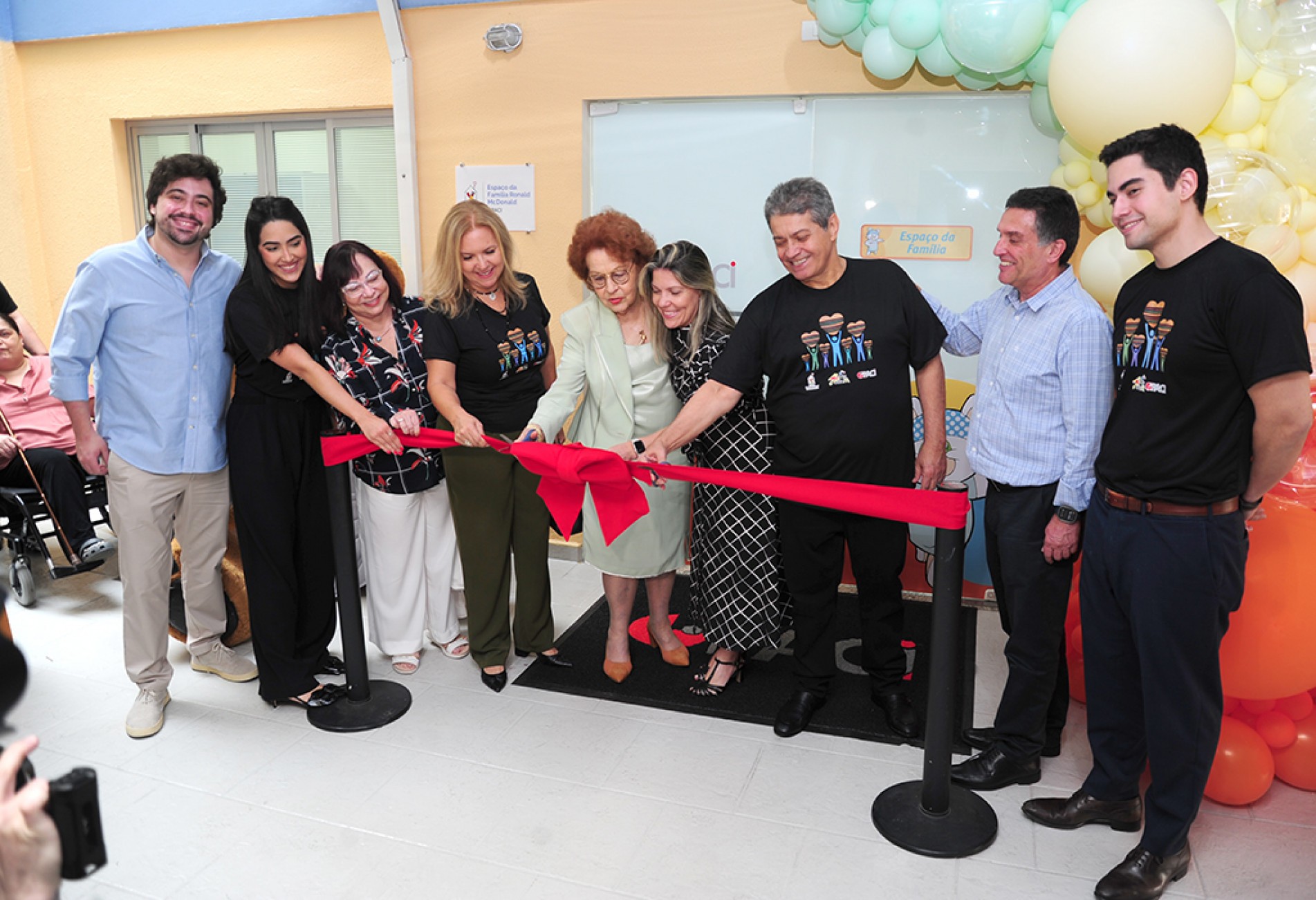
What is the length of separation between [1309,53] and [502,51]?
3547mm

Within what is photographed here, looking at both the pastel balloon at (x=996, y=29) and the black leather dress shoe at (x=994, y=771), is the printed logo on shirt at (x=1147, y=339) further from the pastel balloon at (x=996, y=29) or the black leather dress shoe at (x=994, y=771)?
the pastel balloon at (x=996, y=29)

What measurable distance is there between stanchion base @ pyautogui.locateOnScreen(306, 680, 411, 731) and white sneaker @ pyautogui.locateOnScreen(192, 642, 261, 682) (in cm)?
45

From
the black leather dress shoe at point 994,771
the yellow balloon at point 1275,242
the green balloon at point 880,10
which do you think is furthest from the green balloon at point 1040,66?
the black leather dress shoe at point 994,771

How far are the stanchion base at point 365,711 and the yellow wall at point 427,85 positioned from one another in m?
2.42

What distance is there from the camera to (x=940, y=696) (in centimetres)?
260

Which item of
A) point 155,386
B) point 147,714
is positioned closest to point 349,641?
point 147,714

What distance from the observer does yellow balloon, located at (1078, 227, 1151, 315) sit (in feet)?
10.3

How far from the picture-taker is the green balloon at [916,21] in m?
3.47

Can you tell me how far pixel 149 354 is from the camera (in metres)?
3.03

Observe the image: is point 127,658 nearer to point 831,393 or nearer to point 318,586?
point 318,586

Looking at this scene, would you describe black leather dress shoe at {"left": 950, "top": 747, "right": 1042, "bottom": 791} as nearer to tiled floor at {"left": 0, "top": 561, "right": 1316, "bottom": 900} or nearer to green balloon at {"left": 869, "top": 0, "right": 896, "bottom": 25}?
tiled floor at {"left": 0, "top": 561, "right": 1316, "bottom": 900}

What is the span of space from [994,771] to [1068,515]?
0.88 m

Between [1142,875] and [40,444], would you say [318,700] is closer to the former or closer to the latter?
[40,444]

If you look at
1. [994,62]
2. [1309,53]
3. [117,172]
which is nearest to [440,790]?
[994,62]
